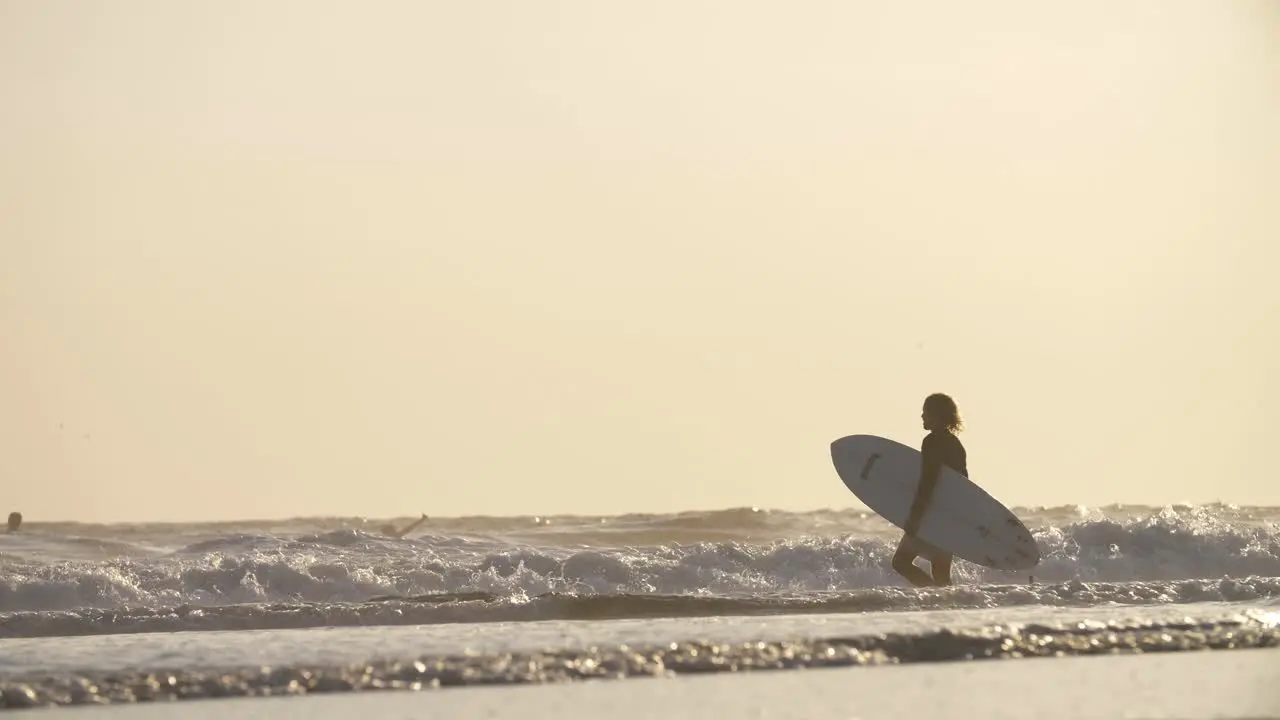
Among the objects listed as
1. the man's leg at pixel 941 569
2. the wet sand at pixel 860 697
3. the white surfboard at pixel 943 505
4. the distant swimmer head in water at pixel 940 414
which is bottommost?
the wet sand at pixel 860 697

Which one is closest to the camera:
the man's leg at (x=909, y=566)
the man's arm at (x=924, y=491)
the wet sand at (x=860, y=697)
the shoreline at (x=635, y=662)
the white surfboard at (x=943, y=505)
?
the wet sand at (x=860, y=697)

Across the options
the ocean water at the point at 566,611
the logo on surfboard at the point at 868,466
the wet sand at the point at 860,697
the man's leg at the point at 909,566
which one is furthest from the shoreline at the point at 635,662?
the logo on surfboard at the point at 868,466

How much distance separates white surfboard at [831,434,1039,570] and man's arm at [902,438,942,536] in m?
0.14

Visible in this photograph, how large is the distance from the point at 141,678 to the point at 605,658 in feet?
5.96

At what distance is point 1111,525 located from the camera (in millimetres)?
16609

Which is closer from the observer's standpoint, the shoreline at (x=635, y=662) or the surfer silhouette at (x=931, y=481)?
the shoreline at (x=635, y=662)

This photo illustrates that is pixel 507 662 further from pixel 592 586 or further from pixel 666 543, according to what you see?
pixel 666 543

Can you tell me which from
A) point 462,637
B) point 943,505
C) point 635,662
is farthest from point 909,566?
point 635,662

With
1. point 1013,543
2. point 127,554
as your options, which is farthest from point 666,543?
point 1013,543

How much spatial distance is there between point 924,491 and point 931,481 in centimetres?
8

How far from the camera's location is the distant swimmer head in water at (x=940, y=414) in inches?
414

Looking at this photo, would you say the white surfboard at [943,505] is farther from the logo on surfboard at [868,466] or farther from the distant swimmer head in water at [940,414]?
the distant swimmer head in water at [940,414]

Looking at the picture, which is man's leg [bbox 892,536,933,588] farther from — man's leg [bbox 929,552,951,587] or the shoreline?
the shoreline

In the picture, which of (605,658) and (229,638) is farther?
(229,638)
